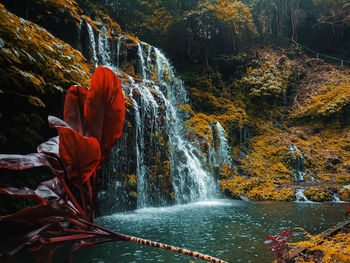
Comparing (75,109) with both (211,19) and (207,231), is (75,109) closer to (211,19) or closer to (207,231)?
(207,231)

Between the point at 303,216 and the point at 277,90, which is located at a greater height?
the point at 277,90

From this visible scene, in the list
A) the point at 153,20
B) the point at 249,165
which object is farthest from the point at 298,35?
the point at 249,165

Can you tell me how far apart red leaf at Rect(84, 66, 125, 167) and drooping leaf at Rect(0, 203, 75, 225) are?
0.22 metres

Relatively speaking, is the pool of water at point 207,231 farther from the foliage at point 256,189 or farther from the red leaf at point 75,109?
the red leaf at point 75,109

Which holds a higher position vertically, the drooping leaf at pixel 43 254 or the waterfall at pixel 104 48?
the waterfall at pixel 104 48

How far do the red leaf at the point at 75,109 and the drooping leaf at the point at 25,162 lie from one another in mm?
152

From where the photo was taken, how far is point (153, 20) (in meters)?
14.8

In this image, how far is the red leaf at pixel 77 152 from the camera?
2.02ft

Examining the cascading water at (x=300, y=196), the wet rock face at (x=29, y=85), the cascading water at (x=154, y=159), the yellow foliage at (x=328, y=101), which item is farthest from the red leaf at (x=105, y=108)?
the yellow foliage at (x=328, y=101)

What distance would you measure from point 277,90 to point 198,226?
1312 centimetres

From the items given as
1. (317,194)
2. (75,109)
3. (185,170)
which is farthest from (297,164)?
(75,109)

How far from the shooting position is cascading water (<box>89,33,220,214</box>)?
21.6 ft

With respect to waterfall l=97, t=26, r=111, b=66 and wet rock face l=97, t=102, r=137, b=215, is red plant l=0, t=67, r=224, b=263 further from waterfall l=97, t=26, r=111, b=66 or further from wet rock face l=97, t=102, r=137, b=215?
waterfall l=97, t=26, r=111, b=66

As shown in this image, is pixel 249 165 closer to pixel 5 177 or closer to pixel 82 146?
pixel 5 177
